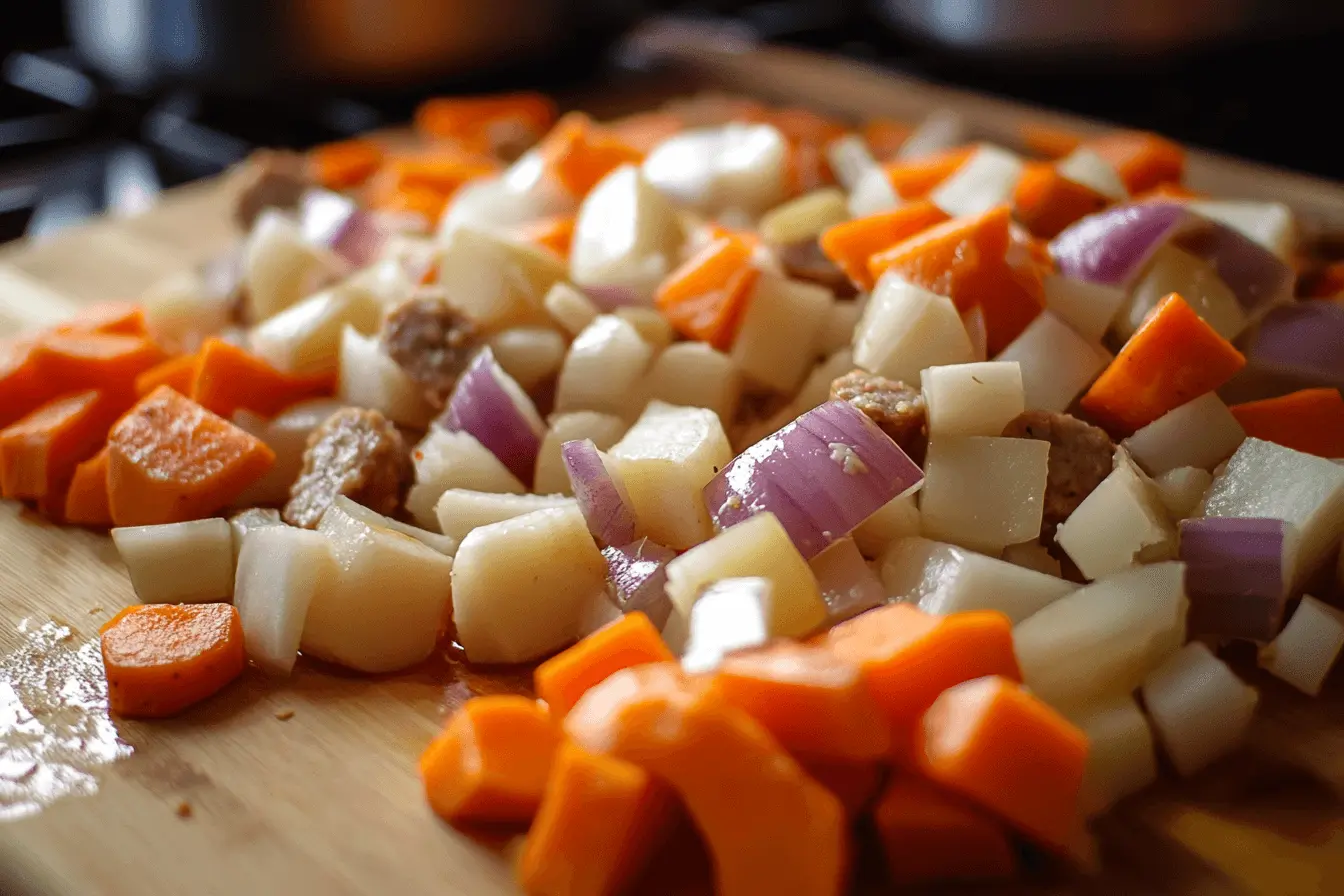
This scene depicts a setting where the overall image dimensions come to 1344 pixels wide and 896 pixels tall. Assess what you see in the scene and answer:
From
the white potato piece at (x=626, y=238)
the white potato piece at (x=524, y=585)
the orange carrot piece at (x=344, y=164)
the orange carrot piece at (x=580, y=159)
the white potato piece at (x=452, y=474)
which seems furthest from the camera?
the orange carrot piece at (x=344, y=164)

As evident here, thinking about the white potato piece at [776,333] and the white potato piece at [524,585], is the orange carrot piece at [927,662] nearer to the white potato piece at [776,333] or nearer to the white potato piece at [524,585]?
the white potato piece at [524,585]

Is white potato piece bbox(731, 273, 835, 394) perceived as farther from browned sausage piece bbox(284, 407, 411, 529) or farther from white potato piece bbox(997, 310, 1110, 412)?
browned sausage piece bbox(284, 407, 411, 529)

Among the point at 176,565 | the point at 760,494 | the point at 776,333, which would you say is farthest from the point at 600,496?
the point at 176,565

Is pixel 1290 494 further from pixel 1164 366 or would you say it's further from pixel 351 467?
pixel 351 467

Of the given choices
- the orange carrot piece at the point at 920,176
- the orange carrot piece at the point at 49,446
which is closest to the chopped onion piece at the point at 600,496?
the orange carrot piece at the point at 49,446

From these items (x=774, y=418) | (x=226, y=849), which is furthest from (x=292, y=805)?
(x=774, y=418)

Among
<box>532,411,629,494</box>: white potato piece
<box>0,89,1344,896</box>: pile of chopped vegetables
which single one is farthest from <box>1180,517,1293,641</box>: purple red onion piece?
<box>532,411,629,494</box>: white potato piece
